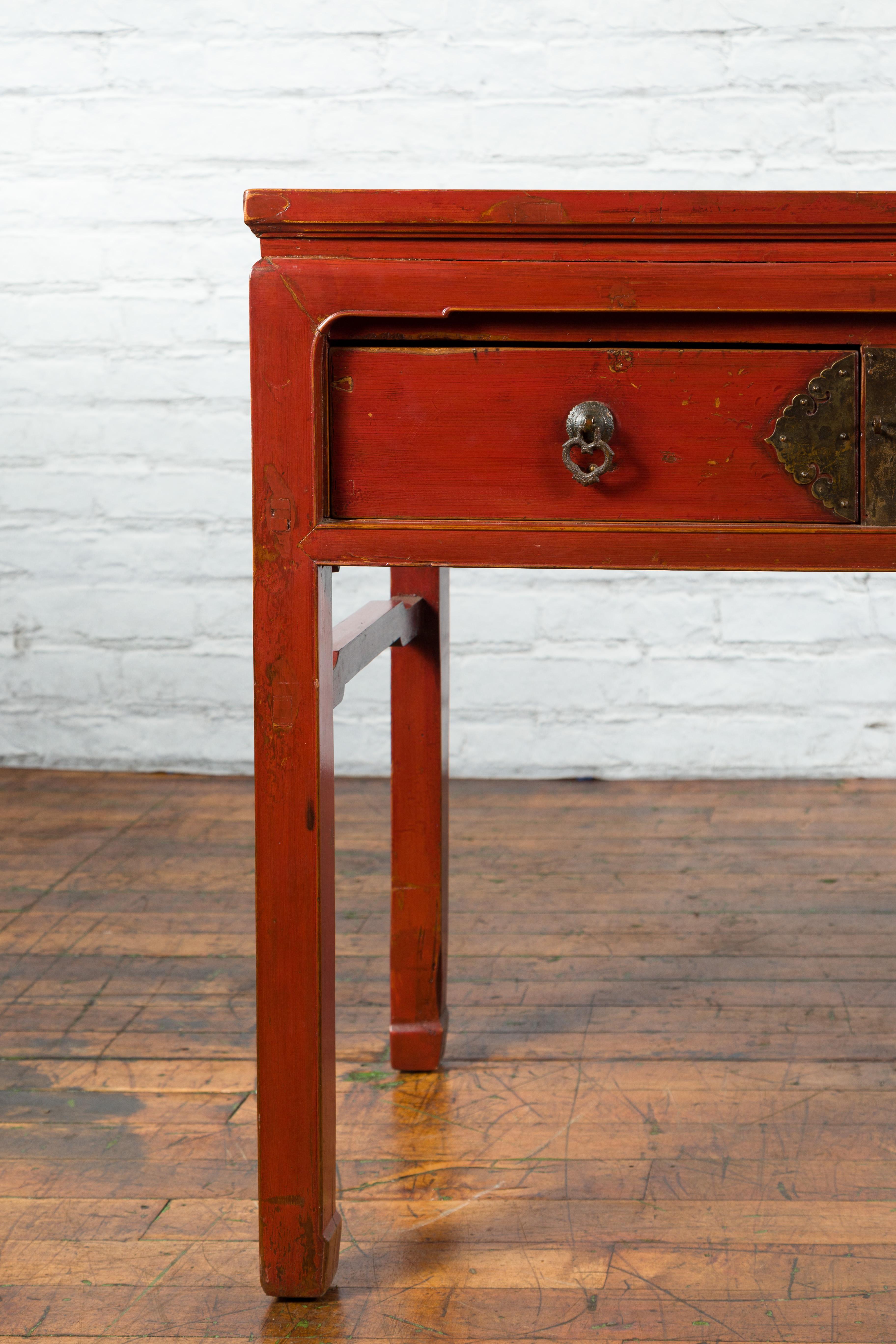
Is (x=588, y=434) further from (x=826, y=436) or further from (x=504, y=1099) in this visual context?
(x=504, y=1099)

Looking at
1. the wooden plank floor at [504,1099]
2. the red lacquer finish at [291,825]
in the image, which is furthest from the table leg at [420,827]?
the red lacquer finish at [291,825]

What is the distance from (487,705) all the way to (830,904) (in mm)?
895

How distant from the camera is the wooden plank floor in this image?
2.79 feet

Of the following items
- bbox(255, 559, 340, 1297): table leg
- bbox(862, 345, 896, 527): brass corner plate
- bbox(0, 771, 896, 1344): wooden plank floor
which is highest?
bbox(862, 345, 896, 527): brass corner plate

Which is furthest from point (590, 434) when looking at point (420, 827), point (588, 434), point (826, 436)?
point (420, 827)

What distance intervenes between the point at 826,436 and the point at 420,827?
57cm

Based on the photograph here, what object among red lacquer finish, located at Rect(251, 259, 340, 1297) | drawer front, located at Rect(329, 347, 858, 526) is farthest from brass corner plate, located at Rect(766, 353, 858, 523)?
red lacquer finish, located at Rect(251, 259, 340, 1297)

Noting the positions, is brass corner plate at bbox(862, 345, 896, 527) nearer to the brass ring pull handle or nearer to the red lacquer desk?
the red lacquer desk

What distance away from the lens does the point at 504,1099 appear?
3.74 feet

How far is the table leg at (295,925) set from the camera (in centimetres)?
79

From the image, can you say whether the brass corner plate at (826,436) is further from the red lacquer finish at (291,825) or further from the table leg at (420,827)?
the table leg at (420,827)

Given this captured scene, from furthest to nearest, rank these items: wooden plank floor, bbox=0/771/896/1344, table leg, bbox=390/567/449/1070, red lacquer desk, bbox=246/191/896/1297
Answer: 1. table leg, bbox=390/567/449/1070
2. wooden plank floor, bbox=0/771/896/1344
3. red lacquer desk, bbox=246/191/896/1297

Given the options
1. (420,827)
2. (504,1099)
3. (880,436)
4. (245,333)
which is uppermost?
(245,333)

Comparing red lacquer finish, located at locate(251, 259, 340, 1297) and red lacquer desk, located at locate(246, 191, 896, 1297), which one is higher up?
red lacquer desk, located at locate(246, 191, 896, 1297)
